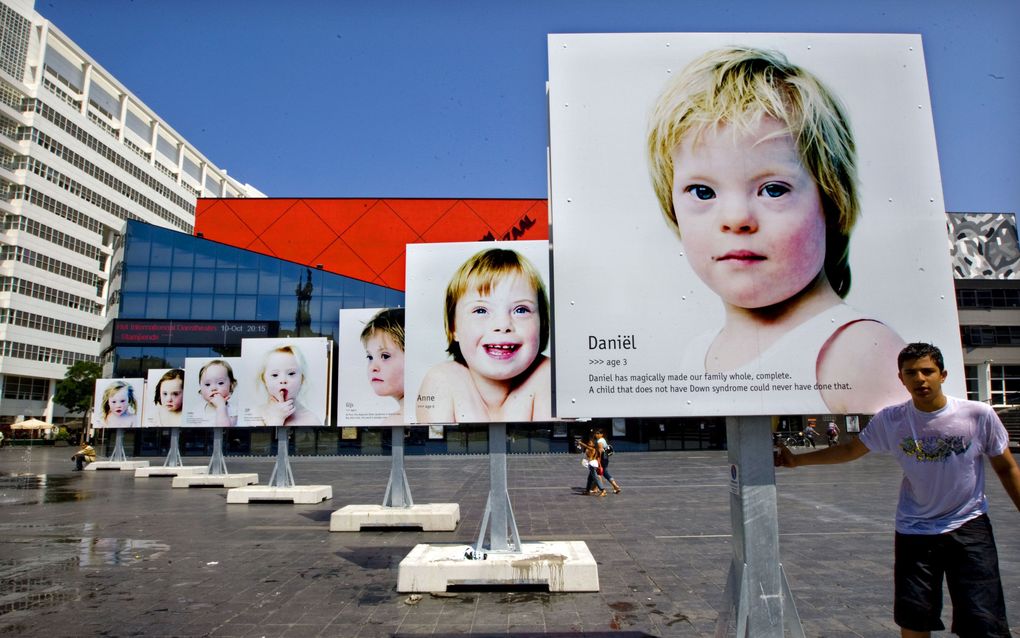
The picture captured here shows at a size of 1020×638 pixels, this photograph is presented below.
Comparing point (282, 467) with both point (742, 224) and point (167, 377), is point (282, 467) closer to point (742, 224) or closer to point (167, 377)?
point (167, 377)

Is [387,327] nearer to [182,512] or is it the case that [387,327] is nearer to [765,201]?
[182,512]

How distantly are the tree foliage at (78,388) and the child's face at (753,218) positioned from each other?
58585 millimetres

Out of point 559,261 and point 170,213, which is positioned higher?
point 170,213

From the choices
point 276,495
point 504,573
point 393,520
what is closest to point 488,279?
point 504,573

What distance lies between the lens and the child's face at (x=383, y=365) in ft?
35.3

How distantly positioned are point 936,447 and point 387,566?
6.30 meters

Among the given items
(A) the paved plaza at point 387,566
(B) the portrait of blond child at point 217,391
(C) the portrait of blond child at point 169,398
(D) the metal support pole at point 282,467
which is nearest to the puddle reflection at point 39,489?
(A) the paved plaza at point 387,566

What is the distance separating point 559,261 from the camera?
9.74 feet

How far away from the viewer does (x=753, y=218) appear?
291 centimetres

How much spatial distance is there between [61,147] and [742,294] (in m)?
72.7

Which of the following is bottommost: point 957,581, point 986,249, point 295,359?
point 957,581

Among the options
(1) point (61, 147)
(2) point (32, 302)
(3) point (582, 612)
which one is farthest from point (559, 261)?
(1) point (61, 147)

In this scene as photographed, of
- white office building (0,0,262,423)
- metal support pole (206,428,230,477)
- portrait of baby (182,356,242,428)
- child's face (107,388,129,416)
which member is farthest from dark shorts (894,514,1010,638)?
white office building (0,0,262,423)

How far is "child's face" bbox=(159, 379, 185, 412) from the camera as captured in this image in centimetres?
2047
